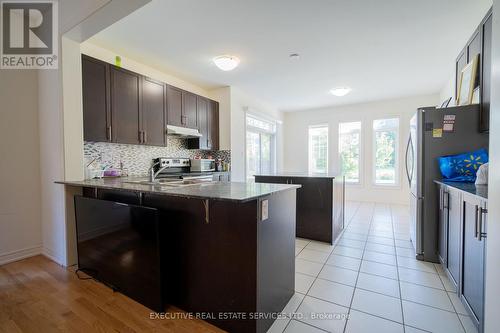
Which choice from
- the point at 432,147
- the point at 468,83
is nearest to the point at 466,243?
the point at 432,147

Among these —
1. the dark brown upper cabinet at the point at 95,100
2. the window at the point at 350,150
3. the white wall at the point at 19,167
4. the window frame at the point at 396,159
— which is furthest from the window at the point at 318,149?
the white wall at the point at 19,167

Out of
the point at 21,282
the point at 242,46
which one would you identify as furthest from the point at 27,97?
the point at 242,46

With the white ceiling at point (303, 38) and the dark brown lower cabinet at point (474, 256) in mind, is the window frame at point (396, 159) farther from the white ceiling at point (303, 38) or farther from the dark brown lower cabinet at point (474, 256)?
the dark brown lower cabinet at point (474, 256)

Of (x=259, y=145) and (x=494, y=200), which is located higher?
(x=259, y=145)

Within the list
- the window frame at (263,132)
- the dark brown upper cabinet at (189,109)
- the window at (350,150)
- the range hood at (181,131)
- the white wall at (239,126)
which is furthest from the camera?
the window at (350,150)

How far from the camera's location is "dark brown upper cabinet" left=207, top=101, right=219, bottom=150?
4531mm

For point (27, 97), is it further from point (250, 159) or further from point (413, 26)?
point (413, 26)

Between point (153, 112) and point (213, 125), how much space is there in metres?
1.41

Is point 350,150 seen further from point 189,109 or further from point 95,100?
point 95,100

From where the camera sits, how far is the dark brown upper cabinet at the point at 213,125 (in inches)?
178

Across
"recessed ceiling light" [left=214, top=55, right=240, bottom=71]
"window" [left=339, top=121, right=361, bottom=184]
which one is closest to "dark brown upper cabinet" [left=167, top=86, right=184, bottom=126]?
"recessed ceiling light" [left=214, top=55, right=240, bottom=71]

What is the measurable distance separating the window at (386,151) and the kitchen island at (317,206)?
3.24 metres

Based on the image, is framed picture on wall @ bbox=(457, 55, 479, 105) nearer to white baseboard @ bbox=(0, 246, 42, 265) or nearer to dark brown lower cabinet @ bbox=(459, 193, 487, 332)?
dark brown lower cabinet @ bbox=(459, 193, 487, 332)

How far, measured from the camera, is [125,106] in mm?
3016
